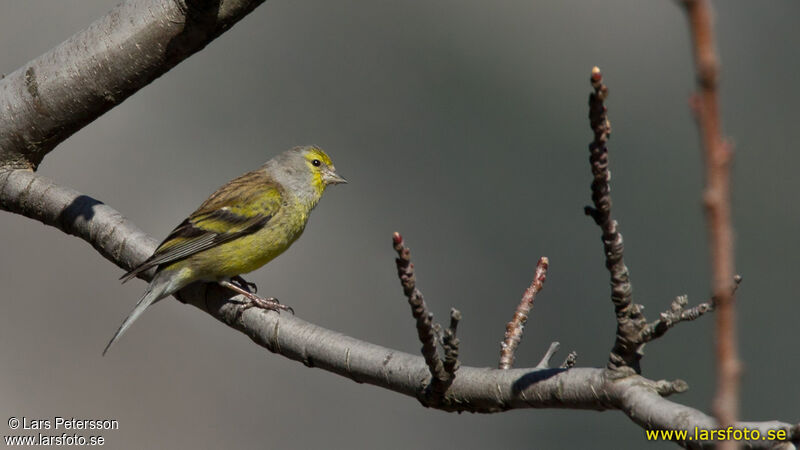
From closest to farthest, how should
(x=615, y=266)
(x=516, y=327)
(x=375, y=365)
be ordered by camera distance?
(x=615, y=266) → (x=375, y=365) → (x=516, y=327)

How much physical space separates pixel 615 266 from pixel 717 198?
3.40 ft

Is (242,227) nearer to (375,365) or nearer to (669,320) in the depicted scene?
(375,365)

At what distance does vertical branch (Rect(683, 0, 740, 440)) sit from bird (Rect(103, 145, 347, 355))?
313 cm

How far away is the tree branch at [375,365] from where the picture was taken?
1637mm

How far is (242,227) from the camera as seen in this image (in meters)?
4.58

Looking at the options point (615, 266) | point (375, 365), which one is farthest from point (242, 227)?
point (615, 266)

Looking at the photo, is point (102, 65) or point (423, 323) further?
point (102, 65)

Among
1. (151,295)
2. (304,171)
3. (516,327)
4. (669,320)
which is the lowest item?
(669,320)

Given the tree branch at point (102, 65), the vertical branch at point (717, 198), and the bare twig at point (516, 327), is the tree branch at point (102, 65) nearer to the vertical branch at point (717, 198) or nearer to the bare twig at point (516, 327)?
the bare twig at point (516, 327)

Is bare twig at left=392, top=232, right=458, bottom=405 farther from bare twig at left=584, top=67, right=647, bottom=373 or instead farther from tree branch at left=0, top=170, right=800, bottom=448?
bare twig at left=584, top=67, right=647, bottom=373

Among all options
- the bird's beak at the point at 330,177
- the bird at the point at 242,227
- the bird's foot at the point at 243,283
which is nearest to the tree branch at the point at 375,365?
the bird at the point at 242,227

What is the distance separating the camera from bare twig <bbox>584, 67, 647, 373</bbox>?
1417mm

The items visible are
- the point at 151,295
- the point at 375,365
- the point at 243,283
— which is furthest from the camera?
the point at 243,283

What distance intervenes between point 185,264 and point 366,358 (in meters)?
1.85
